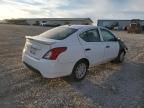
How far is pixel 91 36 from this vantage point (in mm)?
6664

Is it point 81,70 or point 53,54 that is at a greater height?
point 53,54

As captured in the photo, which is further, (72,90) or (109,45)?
(109,45)

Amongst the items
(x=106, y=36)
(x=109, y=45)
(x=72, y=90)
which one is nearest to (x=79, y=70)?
(x=72, y=90)

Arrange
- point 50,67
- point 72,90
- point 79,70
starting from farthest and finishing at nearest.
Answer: point 79,70 → point 72,90 → point 50,67

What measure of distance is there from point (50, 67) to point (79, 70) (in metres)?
1.11

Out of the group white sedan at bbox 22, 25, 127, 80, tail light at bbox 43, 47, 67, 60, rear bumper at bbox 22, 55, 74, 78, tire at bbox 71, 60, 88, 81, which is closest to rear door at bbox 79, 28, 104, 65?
white sedan at bbox 22, 25, 127, 80

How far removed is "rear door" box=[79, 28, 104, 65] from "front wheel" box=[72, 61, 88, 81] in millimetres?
293

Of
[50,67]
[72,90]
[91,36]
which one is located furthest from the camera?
[91,36]

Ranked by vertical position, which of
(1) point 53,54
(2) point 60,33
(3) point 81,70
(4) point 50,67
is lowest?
(3) point 81,70

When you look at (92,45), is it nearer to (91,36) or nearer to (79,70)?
(91,36)

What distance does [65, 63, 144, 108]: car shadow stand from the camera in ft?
16.0

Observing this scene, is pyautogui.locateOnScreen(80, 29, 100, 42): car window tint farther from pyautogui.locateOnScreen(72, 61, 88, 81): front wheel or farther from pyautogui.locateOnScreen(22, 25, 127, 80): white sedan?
pyautogui.locateOnScreen(72, 61, 88, 81): front wheel

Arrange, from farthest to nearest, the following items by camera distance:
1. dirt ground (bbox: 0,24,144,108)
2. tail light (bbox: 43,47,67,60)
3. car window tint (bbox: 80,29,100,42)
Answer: car window tint (bbox: 80,29,100,42) < tail light (bbox: 43,47,67,60) < dirt ground (bbox: 0,24,144,108)

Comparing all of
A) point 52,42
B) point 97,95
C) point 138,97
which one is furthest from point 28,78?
point 138,97
